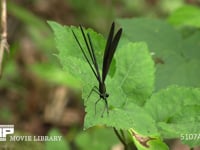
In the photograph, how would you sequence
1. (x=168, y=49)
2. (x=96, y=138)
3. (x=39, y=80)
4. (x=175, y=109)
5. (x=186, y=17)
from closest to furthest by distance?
1. (x=175, y=109)
2. (x=168, y=49)
3. (x=186, y=17)
4. (x=96, y=138)
5. (x=39, y=80)

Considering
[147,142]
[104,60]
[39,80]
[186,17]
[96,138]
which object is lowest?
[147,142]

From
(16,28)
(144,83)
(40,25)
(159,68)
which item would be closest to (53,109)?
(40,25)

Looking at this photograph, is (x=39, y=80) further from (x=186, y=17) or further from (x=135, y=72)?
(x=135, y=72)

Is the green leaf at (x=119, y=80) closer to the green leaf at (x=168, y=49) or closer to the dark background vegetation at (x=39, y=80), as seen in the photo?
the green leaf at (x=168, y=49)

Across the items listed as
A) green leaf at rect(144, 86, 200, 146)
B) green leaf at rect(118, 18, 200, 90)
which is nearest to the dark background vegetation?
green leaf at rect(118, 18, 200, 90)

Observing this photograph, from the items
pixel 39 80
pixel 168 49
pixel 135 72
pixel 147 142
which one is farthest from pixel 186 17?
pixel 39 80

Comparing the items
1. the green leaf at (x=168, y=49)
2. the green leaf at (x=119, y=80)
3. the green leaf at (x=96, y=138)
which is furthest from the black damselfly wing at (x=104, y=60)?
the green leaf at (x=96, y=138)
